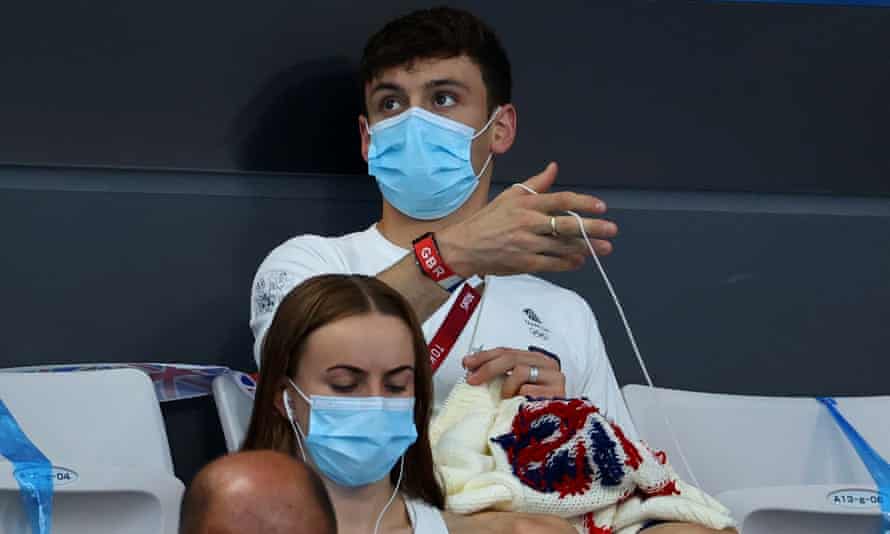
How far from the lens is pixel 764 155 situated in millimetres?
4113

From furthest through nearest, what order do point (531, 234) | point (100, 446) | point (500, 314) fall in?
point (500, 314) < point (100, 446) < point (531, 234)

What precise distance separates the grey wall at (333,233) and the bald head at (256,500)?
85.5 inches

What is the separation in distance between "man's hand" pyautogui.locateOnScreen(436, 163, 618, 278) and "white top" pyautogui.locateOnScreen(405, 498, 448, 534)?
460 mm

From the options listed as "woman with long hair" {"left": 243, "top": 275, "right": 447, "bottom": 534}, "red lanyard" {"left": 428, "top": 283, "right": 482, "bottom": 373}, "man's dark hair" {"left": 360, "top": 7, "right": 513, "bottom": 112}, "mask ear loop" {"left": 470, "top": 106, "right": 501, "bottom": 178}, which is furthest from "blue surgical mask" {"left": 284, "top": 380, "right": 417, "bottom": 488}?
"man's dark hair" {"left": 360, "top": 7, "right": 513, "bottom": 112}

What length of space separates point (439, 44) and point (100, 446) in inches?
51.5

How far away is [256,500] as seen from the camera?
1515 mm

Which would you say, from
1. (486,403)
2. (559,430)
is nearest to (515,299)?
(486,403)

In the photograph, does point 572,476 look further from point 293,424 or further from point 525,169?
point 525,169

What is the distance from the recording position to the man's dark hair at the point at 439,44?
3.62 meters

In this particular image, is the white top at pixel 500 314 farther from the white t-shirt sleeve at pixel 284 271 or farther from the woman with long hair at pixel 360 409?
the woman with long hair at pixel 360 409

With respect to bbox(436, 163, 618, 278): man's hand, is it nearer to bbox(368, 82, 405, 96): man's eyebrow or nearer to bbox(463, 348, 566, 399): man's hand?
bbox(463, 348, 566, 399): man's hand

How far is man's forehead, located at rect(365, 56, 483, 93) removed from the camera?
3.59 meters

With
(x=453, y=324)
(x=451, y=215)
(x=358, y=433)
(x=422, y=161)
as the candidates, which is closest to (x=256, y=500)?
(x=358, y=433)

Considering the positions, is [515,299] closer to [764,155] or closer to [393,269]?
[393,269]
